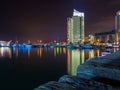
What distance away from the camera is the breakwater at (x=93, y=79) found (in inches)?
194

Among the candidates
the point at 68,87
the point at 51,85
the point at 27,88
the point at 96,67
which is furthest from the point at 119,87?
the point at 27,88

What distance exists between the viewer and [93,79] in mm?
5836

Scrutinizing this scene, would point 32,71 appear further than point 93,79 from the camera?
Yes

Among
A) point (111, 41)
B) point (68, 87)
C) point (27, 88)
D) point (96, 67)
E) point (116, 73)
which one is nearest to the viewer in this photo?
point (68, 87)

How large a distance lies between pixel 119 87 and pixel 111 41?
186829mm

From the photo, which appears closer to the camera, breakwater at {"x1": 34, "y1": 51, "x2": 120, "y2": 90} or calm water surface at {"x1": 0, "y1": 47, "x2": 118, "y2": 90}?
breakwater at {"x1": 34, "y1": 51, "x2": 120, "y2": 90}

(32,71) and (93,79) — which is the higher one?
(93,79)

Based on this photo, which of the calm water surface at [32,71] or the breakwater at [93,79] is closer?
the breakwater at [93,79]

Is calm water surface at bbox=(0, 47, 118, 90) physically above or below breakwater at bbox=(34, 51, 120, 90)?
below

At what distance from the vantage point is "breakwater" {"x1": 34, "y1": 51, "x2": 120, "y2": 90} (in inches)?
194

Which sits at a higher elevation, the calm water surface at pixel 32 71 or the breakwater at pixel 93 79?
the breakwater at pixel 93 79

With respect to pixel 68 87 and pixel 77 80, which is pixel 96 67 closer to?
pixel 77 80

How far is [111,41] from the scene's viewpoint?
611ft

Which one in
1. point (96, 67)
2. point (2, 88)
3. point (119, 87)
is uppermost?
point (96, 67)
